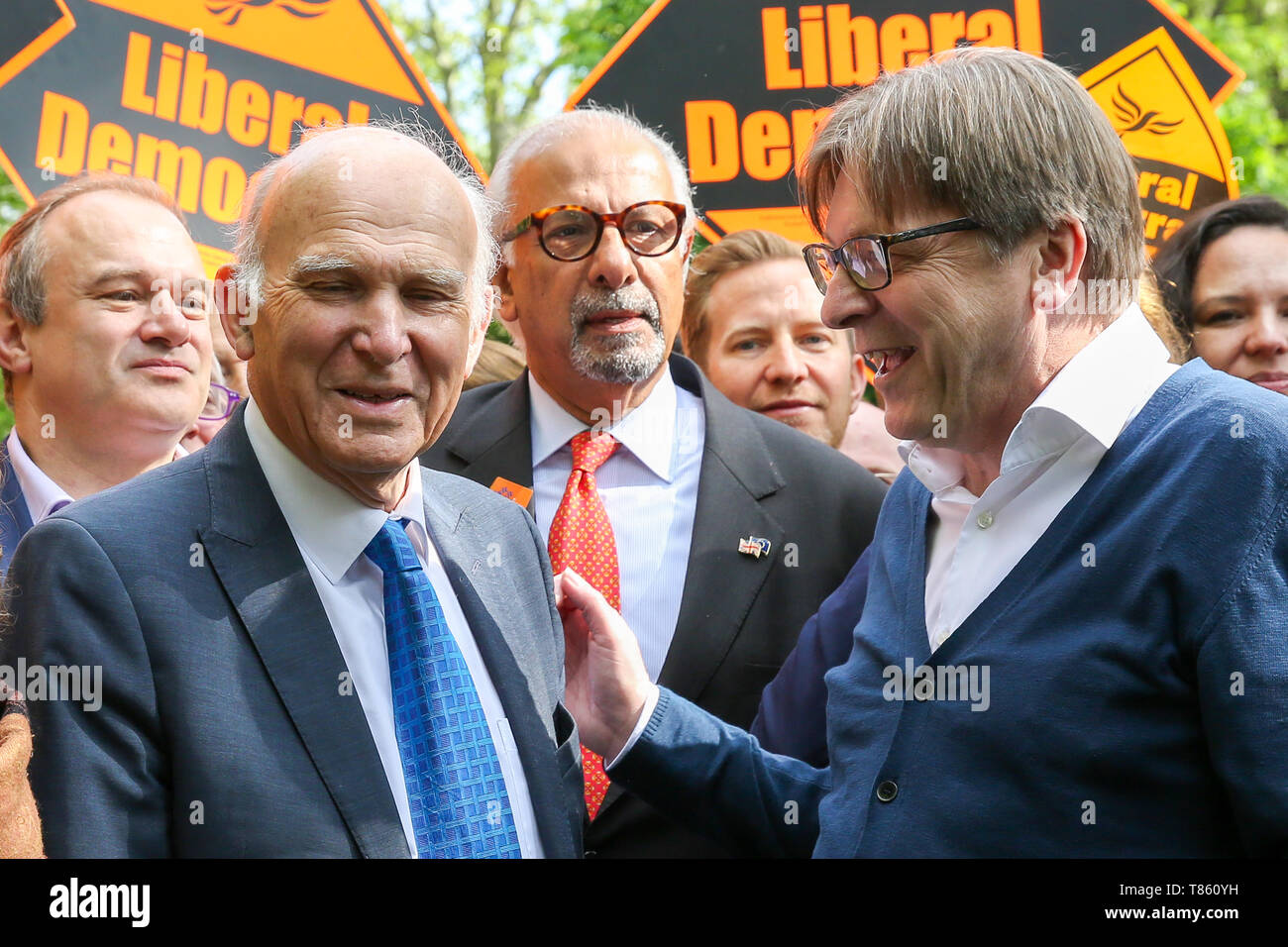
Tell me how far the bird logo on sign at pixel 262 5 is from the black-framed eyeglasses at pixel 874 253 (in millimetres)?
3502

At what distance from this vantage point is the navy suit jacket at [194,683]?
207cm

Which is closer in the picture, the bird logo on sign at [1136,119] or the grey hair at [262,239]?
the grey hair at [262,239]

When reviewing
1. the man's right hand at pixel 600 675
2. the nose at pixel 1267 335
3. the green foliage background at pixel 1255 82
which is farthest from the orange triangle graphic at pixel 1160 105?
the green foliage background at pixel 1255 82

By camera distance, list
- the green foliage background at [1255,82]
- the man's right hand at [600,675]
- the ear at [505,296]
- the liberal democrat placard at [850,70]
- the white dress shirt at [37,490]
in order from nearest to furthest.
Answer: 1. the man's right hand at [600,675]
2. the white dress shirt at [37,490]
3. the ear at [505,296]
4. the liberal democrat placard at [850,70]
5. the green foliage background at [1255,82]

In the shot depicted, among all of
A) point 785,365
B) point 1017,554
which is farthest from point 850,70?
point 1017,554

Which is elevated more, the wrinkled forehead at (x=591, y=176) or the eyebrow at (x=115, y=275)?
the wrinkled forehead at (x=591, y=176)

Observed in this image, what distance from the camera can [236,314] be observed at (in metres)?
2.57

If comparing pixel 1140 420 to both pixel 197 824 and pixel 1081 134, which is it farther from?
pixel 197 824

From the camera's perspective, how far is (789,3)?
5.36 metres

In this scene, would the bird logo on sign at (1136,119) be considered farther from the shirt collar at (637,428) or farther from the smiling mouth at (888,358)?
the smiling mouth at (888,358)

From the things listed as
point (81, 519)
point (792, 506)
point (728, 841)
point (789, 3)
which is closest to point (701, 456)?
point (792, 506)

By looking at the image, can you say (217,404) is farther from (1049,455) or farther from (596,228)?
(1049,455)

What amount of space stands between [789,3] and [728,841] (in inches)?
143

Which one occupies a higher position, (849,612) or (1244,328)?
(1244,328)
